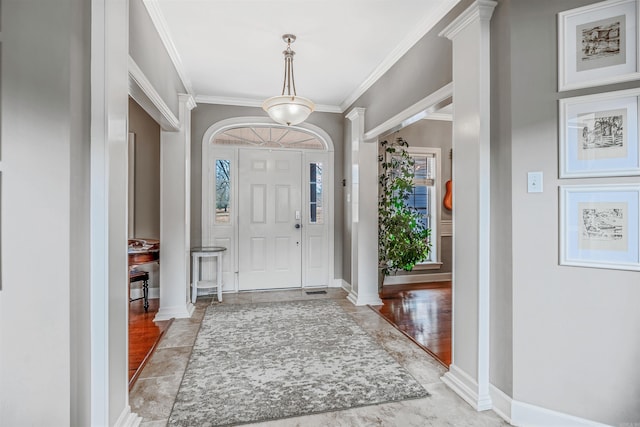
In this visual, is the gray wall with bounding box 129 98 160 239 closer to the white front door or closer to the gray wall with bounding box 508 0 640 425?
the white front door

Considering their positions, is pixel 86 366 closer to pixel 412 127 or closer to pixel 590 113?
pixel 590 113

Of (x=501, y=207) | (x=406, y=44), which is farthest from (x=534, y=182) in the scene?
(x=406, y=44)

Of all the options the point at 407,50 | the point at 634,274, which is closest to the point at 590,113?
the point at 634,274

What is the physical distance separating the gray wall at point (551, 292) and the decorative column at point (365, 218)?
237 centimetres

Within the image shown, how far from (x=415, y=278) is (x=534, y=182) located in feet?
12.0

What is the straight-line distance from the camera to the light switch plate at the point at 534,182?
6.00 ft

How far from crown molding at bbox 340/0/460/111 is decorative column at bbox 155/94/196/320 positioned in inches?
84.9

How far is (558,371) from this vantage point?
1.79 metres

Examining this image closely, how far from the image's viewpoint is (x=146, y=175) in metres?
4.55

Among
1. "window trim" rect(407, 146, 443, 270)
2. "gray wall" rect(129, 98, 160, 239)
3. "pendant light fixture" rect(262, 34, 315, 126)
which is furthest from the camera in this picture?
"window trim" rect(407, 146, 443, 270)

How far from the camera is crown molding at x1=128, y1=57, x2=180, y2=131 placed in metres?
2.16

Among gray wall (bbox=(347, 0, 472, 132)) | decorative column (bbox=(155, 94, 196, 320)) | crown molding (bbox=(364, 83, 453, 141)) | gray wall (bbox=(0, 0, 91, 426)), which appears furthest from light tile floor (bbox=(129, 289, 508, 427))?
gray wall (bbox=(347, 0, 472, 132))

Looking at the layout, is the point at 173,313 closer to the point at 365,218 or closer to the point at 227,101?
the point at 365,218

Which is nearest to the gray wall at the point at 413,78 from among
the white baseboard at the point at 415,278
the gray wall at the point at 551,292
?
the gray wall at the point at 551,292
